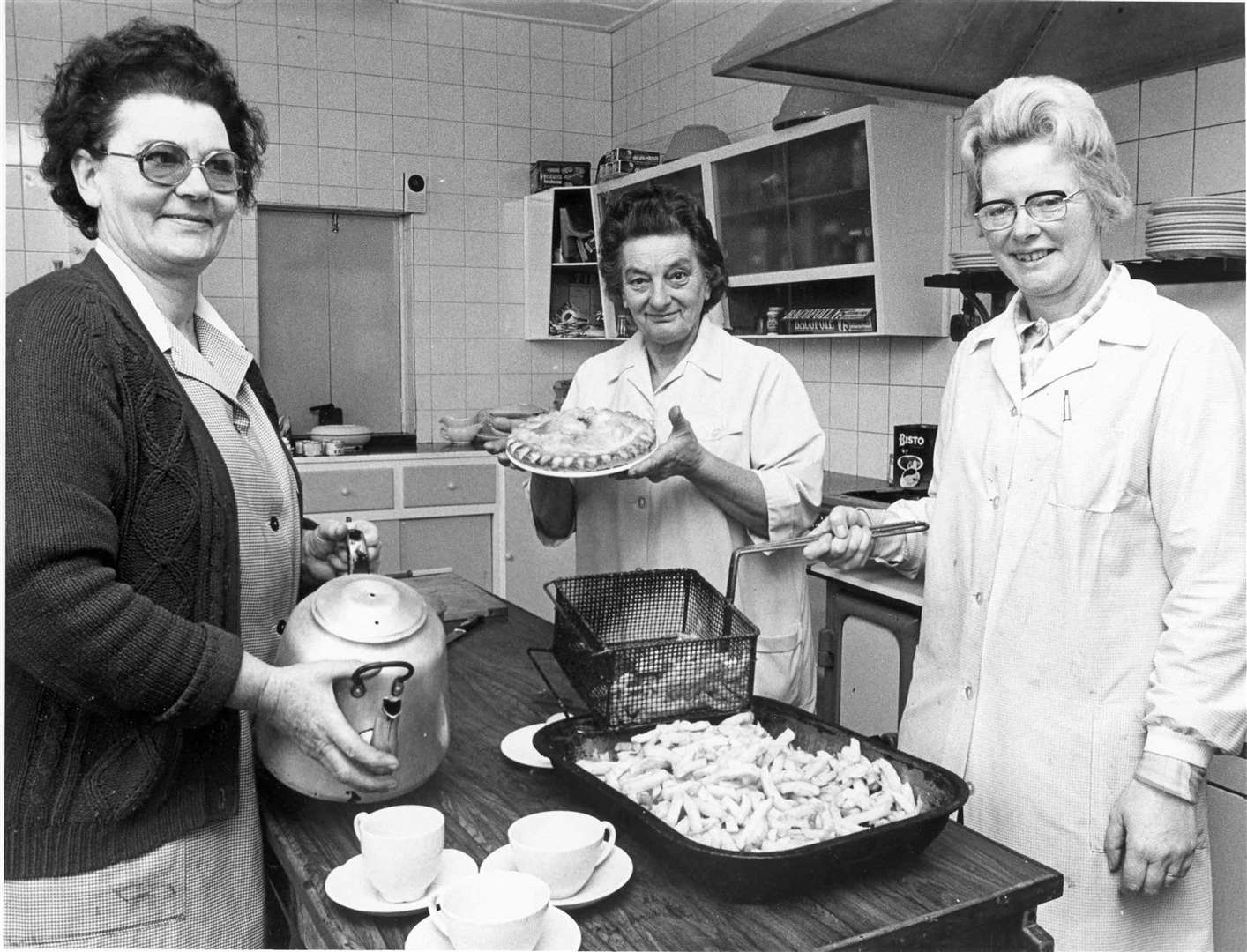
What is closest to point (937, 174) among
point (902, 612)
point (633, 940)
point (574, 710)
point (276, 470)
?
point (902, 612)

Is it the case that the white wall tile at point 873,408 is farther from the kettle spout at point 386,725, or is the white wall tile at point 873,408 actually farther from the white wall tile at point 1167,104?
the kettle spout at point 386,725

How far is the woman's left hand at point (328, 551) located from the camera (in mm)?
1618

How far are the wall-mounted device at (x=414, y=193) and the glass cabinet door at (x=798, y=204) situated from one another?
5.73 ft

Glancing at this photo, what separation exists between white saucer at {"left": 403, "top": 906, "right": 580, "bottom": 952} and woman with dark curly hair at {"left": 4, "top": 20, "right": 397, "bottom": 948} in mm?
230

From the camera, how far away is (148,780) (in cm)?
119

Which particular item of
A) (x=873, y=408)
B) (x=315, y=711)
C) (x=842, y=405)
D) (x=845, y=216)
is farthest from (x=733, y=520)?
(x=842, y=405)

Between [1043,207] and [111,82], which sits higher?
[111,82]

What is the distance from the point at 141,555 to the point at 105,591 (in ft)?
0.31

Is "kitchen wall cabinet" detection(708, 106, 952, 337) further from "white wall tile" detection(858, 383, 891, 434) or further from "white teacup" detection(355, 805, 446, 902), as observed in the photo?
"white teacup" detection(355, 805, 446, 902)

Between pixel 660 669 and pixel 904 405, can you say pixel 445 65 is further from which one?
pixel 660 669

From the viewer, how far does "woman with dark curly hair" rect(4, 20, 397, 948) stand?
1110 mm

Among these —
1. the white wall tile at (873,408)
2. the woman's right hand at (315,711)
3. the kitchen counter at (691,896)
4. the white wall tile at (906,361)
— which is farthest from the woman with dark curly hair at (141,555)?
the white wall tile at (873,408)

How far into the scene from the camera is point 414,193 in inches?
205

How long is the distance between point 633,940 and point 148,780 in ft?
1.86
